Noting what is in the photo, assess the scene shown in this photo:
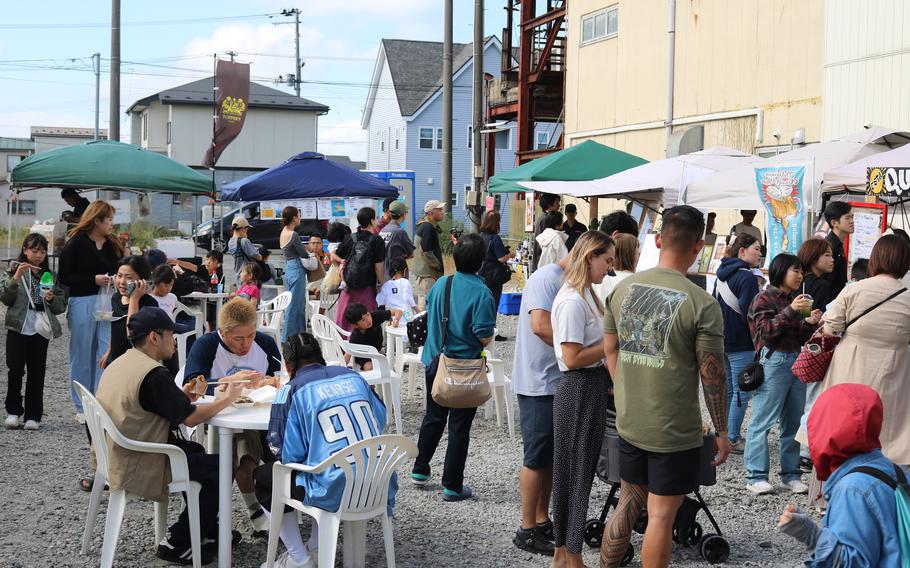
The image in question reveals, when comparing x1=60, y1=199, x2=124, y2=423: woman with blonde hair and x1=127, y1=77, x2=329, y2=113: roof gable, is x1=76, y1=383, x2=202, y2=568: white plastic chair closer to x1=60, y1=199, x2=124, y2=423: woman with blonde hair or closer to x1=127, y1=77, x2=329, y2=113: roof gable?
x1=60, y1=199, x2=124, y2=423: woman with blonde hair

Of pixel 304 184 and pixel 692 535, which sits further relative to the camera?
pixel 304 184

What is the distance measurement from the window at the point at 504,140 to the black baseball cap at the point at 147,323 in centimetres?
4039

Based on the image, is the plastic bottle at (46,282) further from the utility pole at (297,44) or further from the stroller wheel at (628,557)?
the utility pole at (297,44)

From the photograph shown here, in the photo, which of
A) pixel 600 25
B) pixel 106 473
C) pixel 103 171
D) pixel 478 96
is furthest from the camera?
pixel 600 25

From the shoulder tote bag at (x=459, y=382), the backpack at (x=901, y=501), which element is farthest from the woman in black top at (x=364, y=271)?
the backpack at (x=901, y=501)

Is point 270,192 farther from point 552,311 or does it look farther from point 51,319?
point 552,311

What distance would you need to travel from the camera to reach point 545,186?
497 inches

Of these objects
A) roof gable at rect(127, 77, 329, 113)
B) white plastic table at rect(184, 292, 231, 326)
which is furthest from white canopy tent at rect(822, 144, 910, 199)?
roof gable at rect(127, 77, 329, 113)

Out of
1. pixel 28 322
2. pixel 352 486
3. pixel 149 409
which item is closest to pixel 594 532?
pixel 352 486

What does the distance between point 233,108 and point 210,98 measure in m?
34.5

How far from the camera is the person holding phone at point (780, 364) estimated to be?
20.2 ft

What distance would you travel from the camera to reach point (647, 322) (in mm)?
3943

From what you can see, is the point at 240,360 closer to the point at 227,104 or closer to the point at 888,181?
the point at 888,181

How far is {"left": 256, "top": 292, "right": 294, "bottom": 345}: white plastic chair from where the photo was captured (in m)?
10.1
